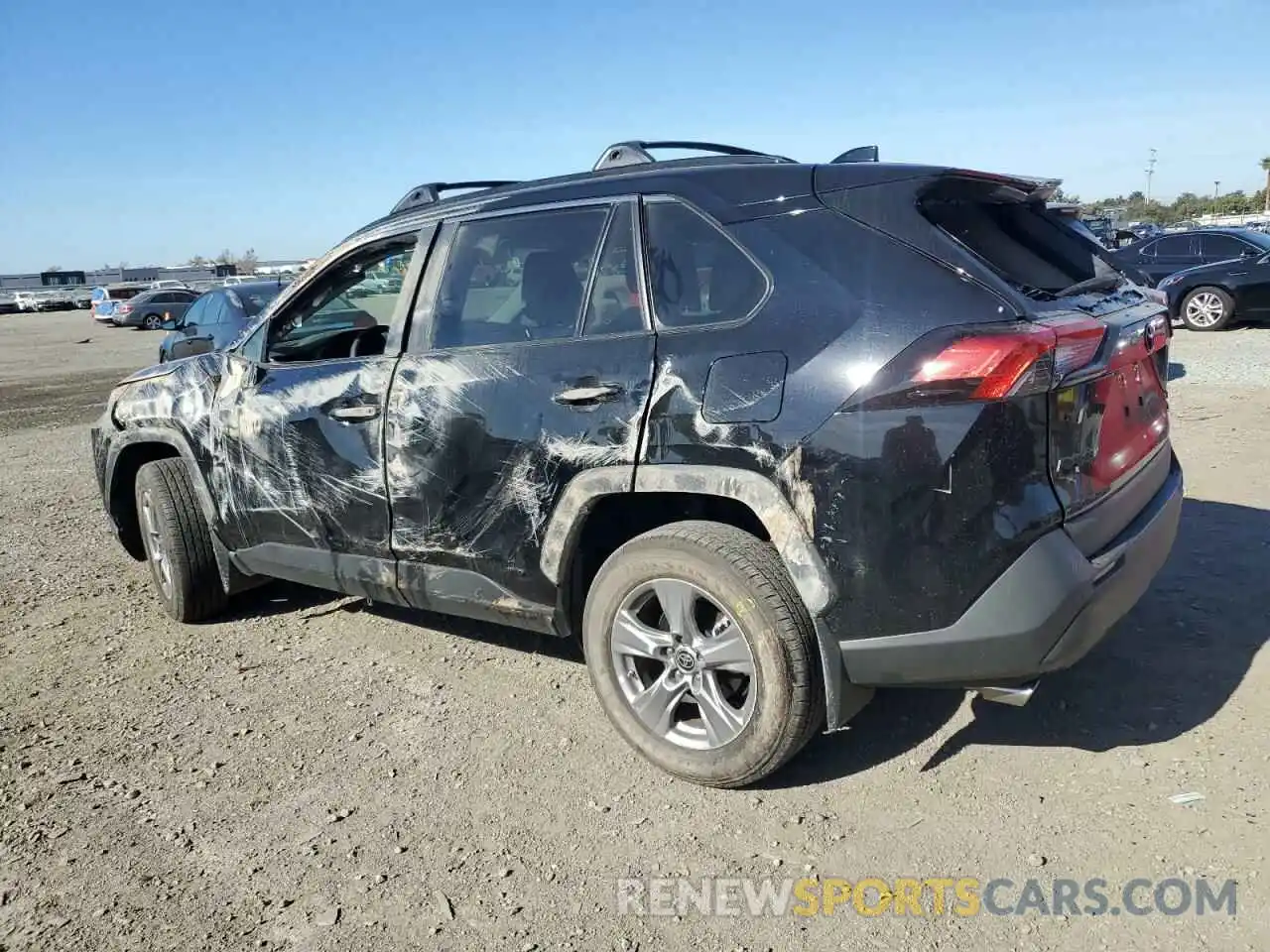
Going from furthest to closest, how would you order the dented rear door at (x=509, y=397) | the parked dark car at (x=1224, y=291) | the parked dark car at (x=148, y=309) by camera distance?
the parked dark car at (x=148, y=309), the parked dark car at (x=1224, y=291), the dented rear door at (x=509, y=397)

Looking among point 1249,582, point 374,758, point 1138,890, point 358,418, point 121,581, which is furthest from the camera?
point 121,581

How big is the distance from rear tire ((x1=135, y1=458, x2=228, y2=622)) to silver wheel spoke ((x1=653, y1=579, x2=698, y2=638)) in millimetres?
2606

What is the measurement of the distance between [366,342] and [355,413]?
2.11 feet

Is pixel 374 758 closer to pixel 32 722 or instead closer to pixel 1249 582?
pixel 32 722

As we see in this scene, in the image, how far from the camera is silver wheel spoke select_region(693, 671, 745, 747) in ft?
9.80

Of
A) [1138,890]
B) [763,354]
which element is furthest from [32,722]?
[1138,890]

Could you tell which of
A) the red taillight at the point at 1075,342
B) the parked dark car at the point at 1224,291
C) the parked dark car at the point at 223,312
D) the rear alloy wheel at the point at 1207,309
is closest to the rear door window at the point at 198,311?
the parked dark car at the point at 223,312

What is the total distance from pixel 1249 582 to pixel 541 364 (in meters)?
3.44

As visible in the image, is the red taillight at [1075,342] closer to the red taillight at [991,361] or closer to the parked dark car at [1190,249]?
the red taillight at [991,361]

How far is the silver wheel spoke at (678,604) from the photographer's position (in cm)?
299

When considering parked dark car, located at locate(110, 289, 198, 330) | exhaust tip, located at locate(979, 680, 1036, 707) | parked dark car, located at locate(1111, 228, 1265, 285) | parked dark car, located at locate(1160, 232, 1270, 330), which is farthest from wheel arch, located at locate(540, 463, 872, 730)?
parked dark car, located at locate(110, 289, 198, 330)

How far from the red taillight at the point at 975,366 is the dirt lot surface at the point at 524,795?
1285 millimetres

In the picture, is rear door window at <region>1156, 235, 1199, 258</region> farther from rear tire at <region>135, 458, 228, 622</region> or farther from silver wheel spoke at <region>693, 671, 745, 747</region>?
rear tire at <region>135, 458, 228, 622</region>

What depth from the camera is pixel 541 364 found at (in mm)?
3229
